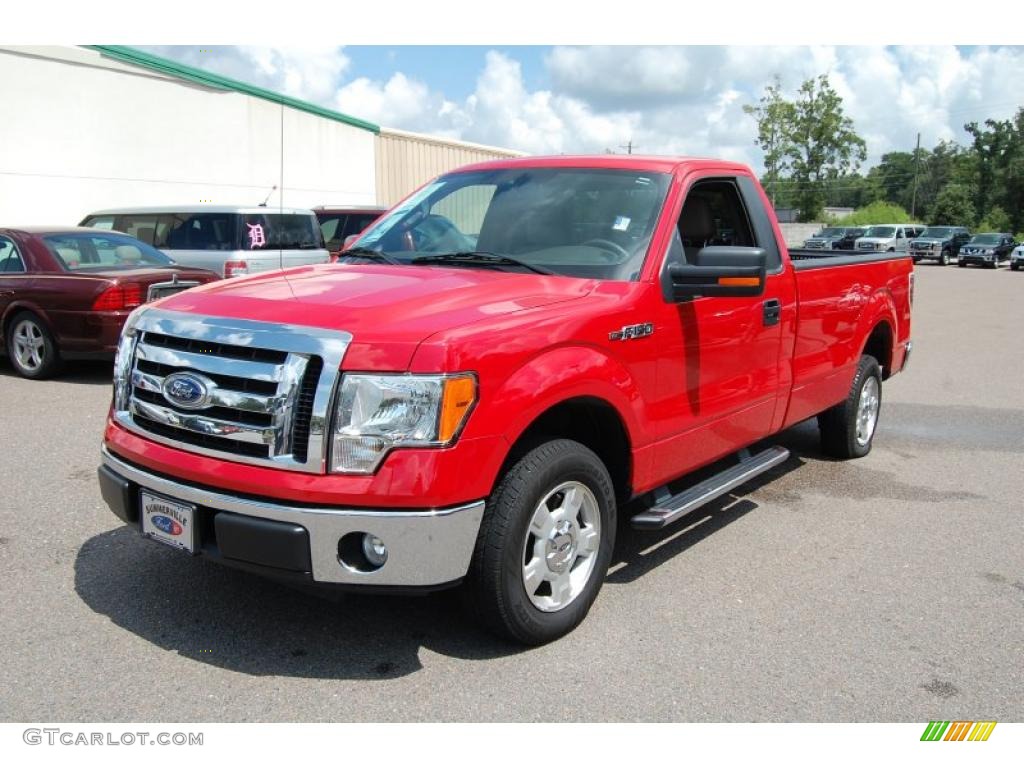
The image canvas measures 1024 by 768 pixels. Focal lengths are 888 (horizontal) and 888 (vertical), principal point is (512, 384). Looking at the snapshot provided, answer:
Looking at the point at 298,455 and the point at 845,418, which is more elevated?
the point at 298,455

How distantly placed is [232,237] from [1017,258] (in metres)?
39.6

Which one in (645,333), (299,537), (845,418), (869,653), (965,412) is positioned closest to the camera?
(299,537)

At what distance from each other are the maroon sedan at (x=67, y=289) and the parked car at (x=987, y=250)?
4093 centimetres

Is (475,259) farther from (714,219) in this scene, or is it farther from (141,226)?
(141,226)

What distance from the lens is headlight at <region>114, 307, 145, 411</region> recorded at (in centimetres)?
362

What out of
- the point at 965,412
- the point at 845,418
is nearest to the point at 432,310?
the point at 845,418

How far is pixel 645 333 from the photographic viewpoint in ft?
12.7

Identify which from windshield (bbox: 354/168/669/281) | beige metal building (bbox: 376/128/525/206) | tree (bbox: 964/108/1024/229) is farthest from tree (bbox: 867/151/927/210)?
windshield (bbox: 354/168/669/281)

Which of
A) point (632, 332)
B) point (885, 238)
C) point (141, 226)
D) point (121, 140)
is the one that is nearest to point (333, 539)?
point (632, 332)

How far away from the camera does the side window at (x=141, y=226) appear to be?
1216 centimetres

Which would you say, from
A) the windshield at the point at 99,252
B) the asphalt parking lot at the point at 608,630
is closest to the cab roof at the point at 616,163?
the asphalt parking lot at the point at 608,630

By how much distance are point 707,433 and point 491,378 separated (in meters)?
1.71

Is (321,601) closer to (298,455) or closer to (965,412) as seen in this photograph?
(298,455)

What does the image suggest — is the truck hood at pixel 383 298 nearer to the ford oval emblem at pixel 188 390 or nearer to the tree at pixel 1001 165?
the ford oval emblem at pixel 188 390
